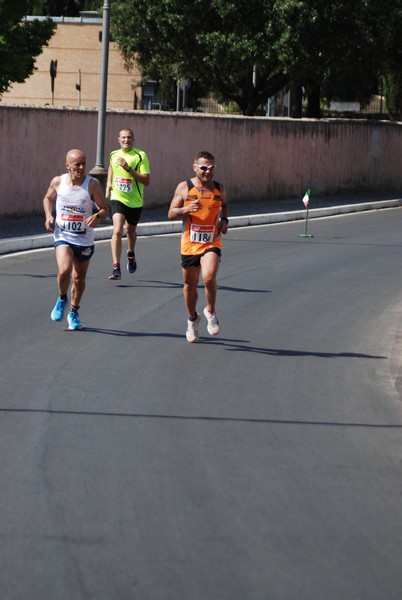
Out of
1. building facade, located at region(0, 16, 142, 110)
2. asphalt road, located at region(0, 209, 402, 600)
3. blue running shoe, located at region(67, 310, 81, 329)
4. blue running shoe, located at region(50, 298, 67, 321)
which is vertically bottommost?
asphalt road, located at region(0, 209, 402, 600)

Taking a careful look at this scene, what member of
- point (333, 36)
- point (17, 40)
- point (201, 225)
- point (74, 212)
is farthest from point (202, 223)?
point (17, 40)

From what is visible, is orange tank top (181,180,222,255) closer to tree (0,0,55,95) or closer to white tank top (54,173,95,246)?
white tank top (54,173,95,246)

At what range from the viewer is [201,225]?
11.6 meters

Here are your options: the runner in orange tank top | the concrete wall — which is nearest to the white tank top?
the runner in orange tank top

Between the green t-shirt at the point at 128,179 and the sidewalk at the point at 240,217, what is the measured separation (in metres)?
3.98

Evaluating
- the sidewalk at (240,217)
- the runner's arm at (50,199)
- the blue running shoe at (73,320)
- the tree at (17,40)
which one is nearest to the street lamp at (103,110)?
the sidewalk at (240,217)

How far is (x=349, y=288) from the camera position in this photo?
16.6 meters

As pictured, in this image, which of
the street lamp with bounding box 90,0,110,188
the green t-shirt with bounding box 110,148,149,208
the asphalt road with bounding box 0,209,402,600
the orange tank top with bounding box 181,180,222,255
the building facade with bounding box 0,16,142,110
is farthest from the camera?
the building facade with bounding box 0,16,142,110

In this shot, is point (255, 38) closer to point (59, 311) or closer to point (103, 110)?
point (103, 110)

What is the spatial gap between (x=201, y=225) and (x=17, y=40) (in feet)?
104

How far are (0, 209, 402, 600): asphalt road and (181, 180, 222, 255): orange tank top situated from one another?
986mm

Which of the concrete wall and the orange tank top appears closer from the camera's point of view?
the orange tank top

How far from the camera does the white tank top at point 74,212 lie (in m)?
11.9

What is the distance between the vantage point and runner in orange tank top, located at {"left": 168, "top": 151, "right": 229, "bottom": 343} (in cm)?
1141
